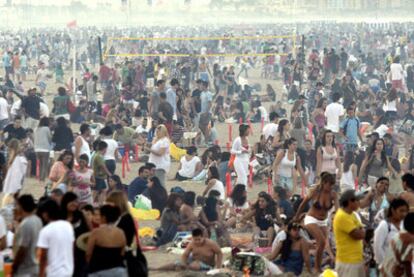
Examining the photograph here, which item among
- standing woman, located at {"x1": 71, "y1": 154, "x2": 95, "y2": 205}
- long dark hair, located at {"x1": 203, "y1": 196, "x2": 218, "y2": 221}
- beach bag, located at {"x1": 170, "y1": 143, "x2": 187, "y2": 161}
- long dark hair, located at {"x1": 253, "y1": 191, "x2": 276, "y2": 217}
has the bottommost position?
beach bag, located at {"x1": 170, "y1": 143, "x2": 187, "y2": 161}

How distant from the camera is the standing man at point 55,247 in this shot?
10008 mm

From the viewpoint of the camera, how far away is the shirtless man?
44.1 feet

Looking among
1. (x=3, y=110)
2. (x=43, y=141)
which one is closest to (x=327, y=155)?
(x=43, y=141)

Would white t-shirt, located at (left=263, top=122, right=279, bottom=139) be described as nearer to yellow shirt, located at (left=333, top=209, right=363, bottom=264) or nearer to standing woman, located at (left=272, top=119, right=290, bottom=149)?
standing woman, located at (left=272, top=119, right=290, bottom=149)

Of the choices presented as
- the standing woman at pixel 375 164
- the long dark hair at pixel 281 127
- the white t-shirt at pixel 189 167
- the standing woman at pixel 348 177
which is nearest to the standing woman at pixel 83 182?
the standing woman at pixel 348 177

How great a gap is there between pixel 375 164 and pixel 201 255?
14.5 feet

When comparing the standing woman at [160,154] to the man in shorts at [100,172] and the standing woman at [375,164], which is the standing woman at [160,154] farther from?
the standing woman at [375,164]

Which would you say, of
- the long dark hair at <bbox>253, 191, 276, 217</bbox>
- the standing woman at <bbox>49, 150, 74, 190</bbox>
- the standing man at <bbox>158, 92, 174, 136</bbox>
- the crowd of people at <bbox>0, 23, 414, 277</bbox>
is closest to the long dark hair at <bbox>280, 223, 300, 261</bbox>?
the crowd of people at <bbox>0, 23, 414, 277</bbox>

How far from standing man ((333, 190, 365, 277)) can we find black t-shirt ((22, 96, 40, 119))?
12.3 metres

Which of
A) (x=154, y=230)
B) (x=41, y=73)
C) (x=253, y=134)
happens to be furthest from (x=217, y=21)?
(x=154, y=230)

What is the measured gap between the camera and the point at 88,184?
15773mm

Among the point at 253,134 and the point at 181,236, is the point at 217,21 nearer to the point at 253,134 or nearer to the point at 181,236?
the point at 253,134

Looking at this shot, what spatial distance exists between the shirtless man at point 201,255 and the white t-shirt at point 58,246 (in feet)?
11.2

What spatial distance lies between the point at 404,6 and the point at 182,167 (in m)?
129
